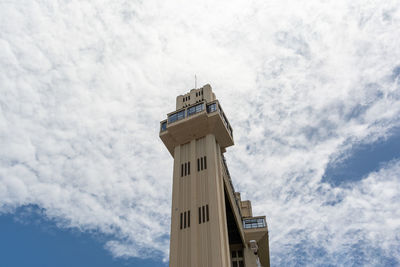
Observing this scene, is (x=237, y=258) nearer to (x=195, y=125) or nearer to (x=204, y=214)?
(x=204, y=214)

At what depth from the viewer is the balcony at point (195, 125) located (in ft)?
157

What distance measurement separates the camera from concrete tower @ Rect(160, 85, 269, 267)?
36.8m

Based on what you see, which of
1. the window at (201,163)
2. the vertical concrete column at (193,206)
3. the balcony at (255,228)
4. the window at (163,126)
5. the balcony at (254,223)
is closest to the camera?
the vertical concrete column at (193,206)

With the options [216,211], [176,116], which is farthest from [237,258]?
[176,116]

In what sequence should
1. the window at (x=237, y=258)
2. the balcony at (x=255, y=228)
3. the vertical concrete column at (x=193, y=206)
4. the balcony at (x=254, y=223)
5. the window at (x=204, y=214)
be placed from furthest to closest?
1. the balcony at (x=254, y=223)
2. the balcony at (x=255, y=228)
3. the window at (x=237, y=258)
4. the window at (x=204, y=214)
5. the vertical concrete column at (x=193, y=206)

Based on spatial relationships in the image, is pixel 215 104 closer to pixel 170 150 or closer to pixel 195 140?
pixel 195 140

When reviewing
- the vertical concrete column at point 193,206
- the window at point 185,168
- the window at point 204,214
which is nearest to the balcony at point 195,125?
the vertical concrete column at point 193,206

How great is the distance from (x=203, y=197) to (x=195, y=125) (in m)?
12.2

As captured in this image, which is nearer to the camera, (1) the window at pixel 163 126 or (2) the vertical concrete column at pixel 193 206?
(2) the vertical concrete column at pixel 193 206

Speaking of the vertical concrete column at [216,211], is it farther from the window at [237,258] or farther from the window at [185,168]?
the window at [237,258]

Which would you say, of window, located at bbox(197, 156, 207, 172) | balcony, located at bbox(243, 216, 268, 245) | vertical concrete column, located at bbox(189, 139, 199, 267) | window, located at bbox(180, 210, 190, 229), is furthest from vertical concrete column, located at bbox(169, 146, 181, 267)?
balcony, located at bbox(243, 216, 268, 245)

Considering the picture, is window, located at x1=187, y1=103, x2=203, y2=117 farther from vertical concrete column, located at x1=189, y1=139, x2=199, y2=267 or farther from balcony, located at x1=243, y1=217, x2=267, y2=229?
balcony, located at x1=243, y1=217, x2=267, y2=229

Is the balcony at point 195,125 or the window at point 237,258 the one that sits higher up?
the balcony at point 195,125

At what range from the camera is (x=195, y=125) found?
48.5 metres
